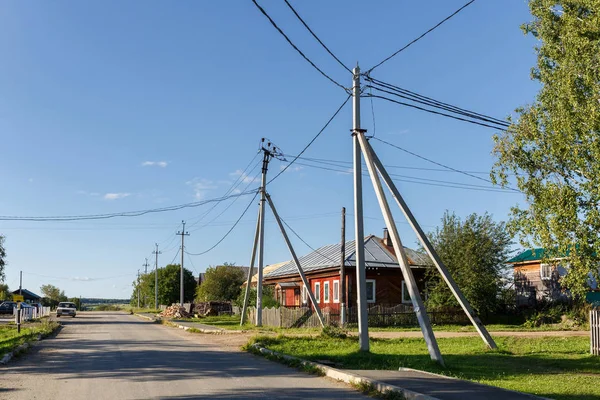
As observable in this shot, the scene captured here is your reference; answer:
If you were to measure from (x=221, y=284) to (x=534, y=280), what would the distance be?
4309 centimetres

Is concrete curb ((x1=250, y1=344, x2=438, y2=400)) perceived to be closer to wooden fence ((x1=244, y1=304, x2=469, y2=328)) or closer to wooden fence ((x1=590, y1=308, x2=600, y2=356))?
wooden fence ((x1=590, y1=308, x2=600, y2=356))

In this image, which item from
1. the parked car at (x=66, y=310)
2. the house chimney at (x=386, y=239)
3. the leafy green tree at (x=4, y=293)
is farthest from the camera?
the leafy green tree at (x=4, y=293)

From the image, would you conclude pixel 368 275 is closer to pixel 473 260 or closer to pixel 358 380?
pixel 473 260

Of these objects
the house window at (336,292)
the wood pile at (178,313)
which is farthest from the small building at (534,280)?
the wood pile at (178,313)

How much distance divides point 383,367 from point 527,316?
24413 millimetres

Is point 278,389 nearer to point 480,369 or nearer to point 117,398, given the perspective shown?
point 117,398

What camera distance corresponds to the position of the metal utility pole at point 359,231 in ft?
52.6

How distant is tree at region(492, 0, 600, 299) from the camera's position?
15.7 metres

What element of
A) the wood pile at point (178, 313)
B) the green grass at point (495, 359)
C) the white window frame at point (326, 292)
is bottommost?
the wood pile at point (178, 313)

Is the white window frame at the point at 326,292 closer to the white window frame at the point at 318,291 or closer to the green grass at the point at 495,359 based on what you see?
the white window frame at the point at 318,291

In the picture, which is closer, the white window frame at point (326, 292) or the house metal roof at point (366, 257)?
the house metal roof at point (366, 257)

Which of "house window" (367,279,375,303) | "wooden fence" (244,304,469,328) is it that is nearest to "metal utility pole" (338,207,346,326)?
"wooden fence" (244,304,469,328)

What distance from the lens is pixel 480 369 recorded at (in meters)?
13.3

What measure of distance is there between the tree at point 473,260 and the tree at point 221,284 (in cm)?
4225
